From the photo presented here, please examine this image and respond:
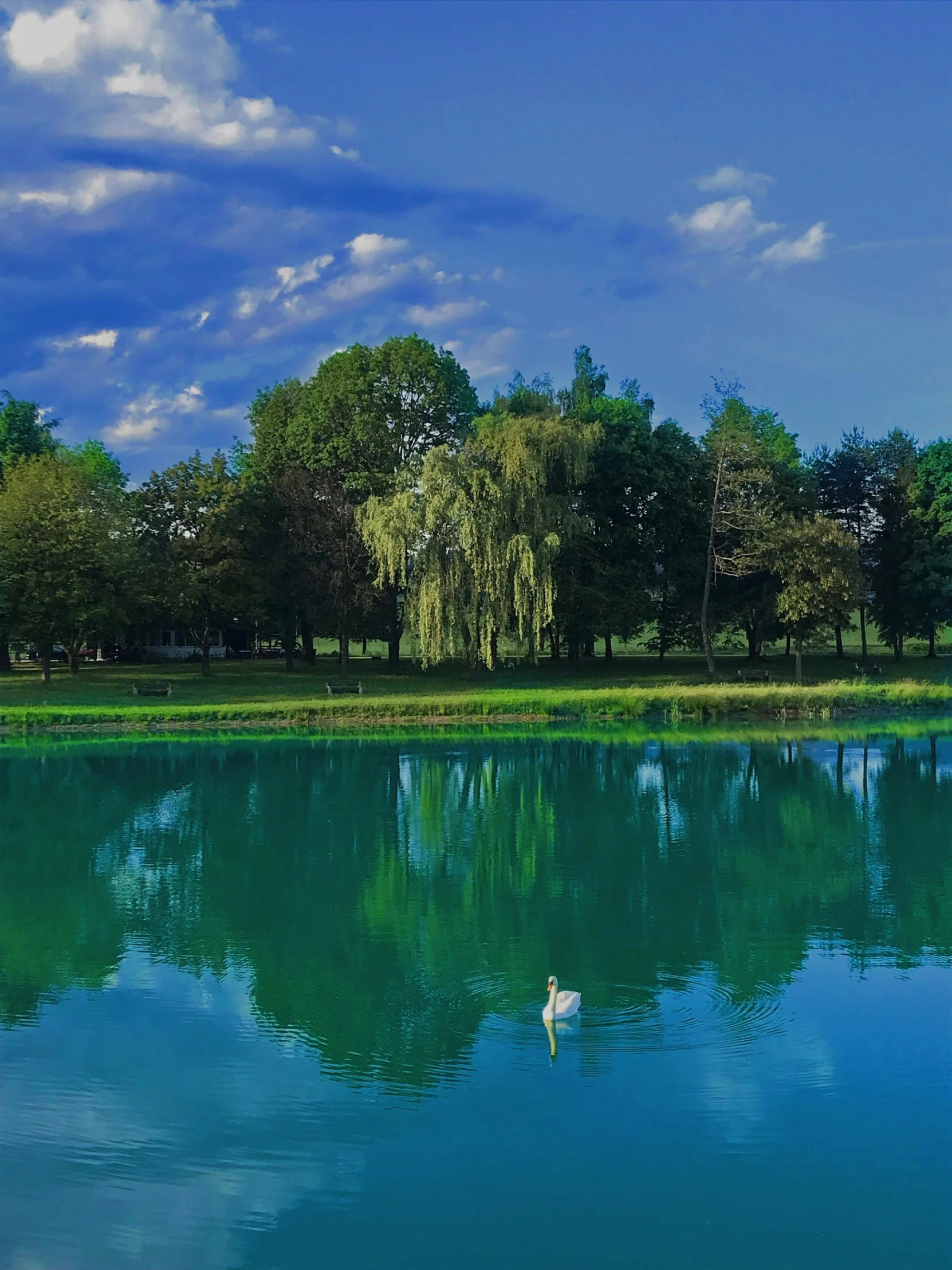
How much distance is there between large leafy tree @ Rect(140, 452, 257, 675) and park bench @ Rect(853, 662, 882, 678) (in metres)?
28.6

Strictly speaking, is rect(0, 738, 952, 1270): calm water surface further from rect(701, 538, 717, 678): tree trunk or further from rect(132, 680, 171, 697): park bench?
rect(701, 538, 717, 678): tree trunk

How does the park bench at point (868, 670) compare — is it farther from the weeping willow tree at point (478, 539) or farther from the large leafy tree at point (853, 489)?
the weeping willow tree at point (478, 539)

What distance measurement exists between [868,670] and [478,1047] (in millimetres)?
47549

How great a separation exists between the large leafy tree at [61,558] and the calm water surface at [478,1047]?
26.7 m

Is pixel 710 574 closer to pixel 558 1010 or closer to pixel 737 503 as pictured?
pixel 737 503

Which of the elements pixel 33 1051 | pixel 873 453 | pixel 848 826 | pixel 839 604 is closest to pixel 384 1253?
pixel 33 1051

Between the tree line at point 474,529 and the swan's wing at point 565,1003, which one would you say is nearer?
the swan's wing at point 565,1003

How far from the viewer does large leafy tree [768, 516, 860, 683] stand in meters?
46.8

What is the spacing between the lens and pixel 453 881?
53.8 ft

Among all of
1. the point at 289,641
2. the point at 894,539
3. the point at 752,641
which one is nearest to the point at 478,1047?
the point at 752,641

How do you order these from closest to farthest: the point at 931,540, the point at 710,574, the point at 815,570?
the point at 815,570, the point at 710,574, the point at 931,540

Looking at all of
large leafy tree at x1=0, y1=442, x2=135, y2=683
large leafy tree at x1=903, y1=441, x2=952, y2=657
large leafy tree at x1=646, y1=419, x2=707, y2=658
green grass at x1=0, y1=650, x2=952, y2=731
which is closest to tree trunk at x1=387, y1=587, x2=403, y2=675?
green grass at x1=0, y1=650, x2=952, y2=731

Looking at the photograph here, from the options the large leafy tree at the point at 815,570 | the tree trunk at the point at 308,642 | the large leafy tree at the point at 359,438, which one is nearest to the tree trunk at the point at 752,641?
the large leafy tree at the point at 815,570

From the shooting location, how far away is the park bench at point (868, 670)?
5234cm
